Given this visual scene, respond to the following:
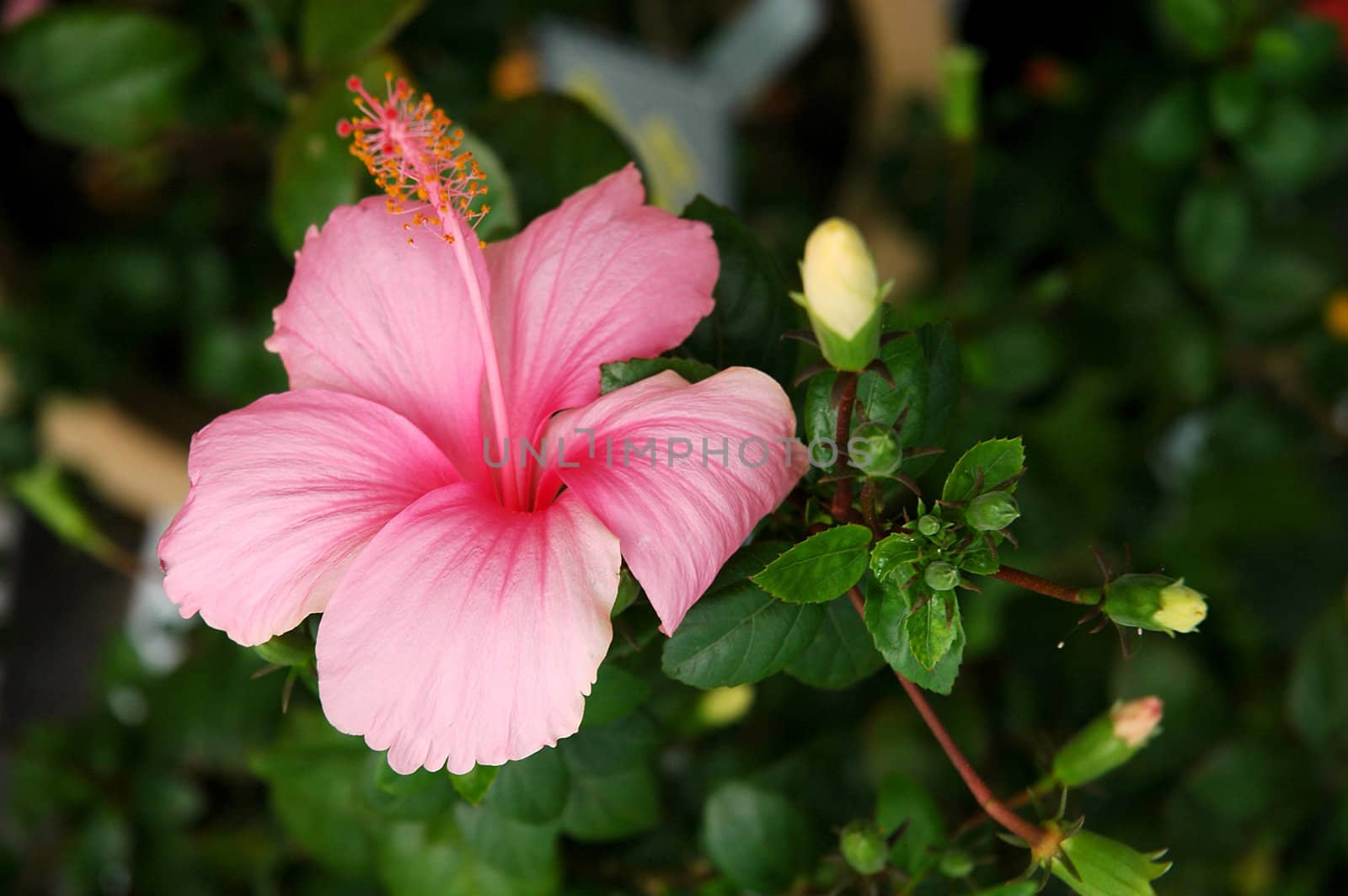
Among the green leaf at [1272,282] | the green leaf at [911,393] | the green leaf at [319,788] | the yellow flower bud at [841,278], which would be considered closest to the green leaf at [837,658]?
the green leaf at [911,393]

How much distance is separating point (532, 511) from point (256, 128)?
3.44 ft

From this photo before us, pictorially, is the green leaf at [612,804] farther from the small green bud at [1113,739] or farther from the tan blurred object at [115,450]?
the tan blurred object at [115,450]

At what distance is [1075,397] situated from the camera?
1.30 meters

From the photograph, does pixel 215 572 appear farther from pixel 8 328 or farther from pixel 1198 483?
pixel 1198 483

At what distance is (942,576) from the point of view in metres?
0.49

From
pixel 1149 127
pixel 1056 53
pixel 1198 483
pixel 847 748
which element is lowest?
pixel 1198 483

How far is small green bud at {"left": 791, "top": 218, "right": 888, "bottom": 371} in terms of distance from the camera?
1.49 ft

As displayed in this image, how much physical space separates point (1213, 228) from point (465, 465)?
97 cm

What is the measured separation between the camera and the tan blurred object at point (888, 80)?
1.62 metres

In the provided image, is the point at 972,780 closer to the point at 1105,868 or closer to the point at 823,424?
the point at 1105,868

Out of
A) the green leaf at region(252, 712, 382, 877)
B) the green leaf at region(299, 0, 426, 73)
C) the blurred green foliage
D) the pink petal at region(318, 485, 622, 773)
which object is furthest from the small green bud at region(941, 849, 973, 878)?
the green leaf at region(299, 0, 426, 73)

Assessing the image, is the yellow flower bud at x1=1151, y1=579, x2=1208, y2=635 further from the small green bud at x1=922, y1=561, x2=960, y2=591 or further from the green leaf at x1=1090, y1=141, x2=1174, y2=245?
the green leaf at x1=1090, y1=141, x2=1174, y2=245

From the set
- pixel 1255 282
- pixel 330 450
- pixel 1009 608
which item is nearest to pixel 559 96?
pixel 330 450

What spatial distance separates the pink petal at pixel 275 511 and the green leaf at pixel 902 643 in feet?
0.86
